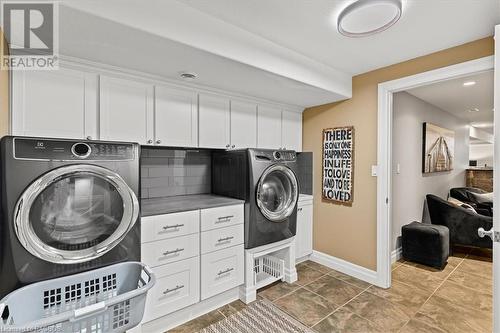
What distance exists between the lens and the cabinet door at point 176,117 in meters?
2.18

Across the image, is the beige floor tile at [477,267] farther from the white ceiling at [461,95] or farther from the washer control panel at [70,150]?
the washer control panel at [70,150]

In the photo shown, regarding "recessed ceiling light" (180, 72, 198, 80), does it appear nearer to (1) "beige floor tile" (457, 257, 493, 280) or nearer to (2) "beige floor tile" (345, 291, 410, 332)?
(2) "beige floor tile" (345, 291, 410, 332)

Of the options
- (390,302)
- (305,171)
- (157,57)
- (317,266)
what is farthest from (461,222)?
(157,57)

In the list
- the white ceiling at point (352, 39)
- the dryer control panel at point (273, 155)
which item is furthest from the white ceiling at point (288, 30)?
the dryer control panel at point (273, 155)

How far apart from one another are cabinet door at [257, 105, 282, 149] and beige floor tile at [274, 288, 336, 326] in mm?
1661

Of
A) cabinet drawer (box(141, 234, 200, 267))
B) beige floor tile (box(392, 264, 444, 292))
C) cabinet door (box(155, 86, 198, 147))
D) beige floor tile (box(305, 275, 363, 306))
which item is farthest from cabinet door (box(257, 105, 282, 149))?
beige floor tile (box(392, 264, 444, 292))

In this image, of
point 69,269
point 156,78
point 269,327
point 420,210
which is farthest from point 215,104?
point 420,210

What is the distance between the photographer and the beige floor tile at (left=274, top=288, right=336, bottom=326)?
2.07 m

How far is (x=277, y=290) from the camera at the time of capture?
8.20 ft

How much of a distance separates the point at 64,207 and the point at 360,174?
2.77 metres

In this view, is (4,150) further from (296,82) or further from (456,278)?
(456,278)

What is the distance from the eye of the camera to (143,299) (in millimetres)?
1335

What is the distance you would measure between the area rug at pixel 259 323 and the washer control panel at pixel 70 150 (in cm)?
152

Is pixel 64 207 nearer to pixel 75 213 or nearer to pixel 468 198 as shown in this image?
pixel 75 213
